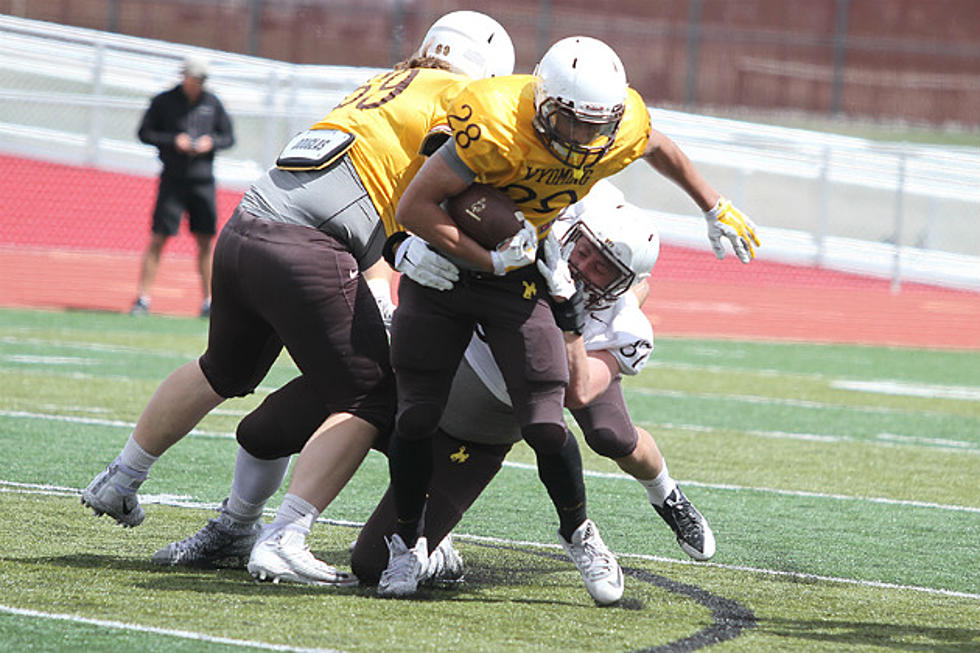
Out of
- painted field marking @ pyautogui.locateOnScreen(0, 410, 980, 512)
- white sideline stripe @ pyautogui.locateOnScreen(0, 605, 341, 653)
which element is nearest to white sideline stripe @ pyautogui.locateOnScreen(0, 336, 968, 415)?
painted field marking @ pyautogui.locateOnScreen(0, 410, 980, 512)

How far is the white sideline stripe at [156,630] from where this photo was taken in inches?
141

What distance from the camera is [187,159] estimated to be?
11953 mm

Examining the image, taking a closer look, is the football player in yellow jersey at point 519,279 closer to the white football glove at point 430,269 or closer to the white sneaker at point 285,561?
the white football glove at point 430,269

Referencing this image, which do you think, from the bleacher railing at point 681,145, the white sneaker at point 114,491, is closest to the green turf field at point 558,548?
the white sneaker at point 114,491

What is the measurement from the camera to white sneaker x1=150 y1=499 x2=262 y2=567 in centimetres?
461

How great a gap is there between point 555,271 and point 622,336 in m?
0.57

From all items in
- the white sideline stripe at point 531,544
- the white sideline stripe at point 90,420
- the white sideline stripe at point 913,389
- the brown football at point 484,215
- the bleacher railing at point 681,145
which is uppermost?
the brown football at point 484,215

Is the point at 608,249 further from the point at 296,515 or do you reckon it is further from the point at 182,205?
the point at 182,205

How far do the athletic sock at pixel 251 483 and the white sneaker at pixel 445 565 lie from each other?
551 mm

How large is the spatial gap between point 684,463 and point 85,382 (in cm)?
347

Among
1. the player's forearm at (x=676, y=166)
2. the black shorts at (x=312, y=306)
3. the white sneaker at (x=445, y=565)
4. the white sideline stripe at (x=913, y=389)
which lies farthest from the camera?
the white sideline stripe at (x=913, y=389)

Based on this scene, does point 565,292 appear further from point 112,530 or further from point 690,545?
point 112,530

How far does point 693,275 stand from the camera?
18.9 metres

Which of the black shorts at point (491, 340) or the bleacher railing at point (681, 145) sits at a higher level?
the black shorts at point (491, 340)
